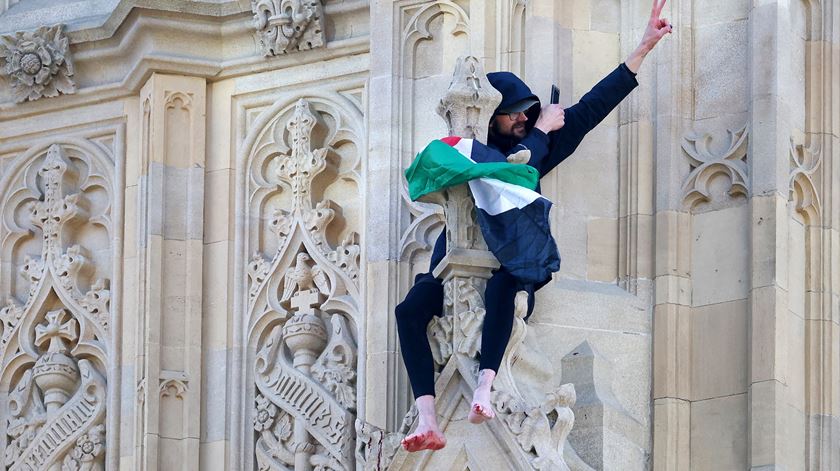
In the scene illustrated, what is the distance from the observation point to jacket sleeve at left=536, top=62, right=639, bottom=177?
49.8 feet

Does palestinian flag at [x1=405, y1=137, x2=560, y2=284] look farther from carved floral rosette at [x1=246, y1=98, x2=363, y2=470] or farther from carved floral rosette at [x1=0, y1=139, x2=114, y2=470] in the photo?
carved floral rosette at [x1=0, y1=139, x2=114, y2=470]

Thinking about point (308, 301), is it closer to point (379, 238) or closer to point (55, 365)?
point (379, 238)

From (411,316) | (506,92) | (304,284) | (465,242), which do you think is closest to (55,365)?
(304,284)

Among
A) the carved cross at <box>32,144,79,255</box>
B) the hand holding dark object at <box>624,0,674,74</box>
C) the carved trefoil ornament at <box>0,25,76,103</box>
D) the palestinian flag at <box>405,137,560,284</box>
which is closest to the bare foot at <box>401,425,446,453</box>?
the palestinian flag at <box>405,137,560,284</box>

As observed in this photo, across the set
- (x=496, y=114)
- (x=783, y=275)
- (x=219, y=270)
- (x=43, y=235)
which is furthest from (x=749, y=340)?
(x=43, y=235)

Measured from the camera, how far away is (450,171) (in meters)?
14.7

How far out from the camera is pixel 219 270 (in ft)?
56.1

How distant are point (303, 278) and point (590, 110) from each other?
2183 mm

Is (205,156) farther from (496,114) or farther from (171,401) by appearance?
(496,114)

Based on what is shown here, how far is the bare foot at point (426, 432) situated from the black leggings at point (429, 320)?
0.05m

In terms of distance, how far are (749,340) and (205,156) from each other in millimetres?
3567

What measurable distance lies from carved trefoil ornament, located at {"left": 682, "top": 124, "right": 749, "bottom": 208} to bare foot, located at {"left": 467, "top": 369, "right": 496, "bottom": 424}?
1.47m

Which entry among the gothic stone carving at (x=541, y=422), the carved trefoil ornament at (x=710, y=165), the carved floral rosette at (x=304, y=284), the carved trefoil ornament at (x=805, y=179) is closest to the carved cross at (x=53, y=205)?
the carved floral rosette at (x=304, y=284)

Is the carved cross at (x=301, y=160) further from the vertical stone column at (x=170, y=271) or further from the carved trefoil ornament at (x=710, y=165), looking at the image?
the carved trefoil ornament at (x=710, y=165)
